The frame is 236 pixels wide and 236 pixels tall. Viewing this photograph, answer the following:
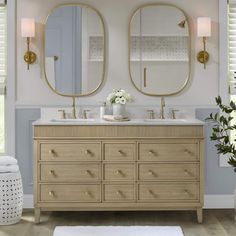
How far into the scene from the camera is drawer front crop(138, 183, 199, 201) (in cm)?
426

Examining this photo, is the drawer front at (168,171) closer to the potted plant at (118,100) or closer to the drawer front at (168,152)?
the drawer front at (168,152)

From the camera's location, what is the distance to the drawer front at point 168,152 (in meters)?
4.26

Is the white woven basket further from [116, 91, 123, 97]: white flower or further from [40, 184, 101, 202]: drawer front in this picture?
[116, 91, 123, 97]: white flower

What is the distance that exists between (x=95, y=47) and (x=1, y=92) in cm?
99

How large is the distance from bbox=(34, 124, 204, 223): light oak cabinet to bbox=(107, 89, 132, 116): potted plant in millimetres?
396

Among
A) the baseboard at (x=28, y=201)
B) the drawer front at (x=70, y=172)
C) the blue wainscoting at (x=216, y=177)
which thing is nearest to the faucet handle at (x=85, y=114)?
the drawer front at (x=70, y=172)

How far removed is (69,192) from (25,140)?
895mm

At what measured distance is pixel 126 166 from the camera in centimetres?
426

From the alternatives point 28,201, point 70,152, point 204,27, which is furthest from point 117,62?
point 28,201

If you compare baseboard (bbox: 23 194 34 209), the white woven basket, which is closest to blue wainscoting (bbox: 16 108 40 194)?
baseboard (bbox: 23 194 34 209)

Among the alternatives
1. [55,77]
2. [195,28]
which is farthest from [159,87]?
[55,77]

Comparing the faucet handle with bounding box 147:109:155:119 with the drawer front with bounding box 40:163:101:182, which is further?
the faucet handle with bounding box 147:109:155:119

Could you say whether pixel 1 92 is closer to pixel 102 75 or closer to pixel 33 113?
pixel 33 113

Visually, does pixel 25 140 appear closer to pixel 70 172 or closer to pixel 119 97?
pixel 70 172
